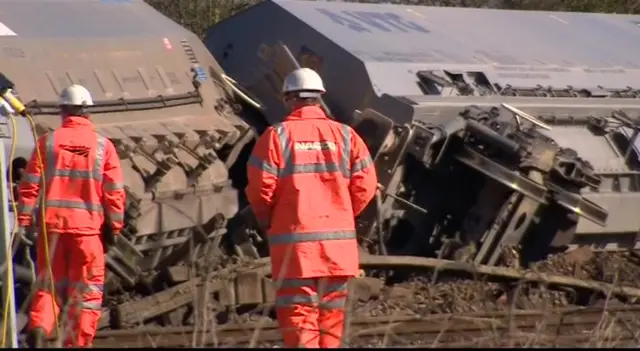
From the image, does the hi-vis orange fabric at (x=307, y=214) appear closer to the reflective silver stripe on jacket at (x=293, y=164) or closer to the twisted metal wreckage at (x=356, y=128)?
the reflective silver stripe on jacket at (x=293, y=164)

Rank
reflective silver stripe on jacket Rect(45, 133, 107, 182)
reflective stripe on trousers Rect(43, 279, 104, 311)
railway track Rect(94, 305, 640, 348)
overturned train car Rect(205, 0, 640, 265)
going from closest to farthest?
railway track Rect(94, 305, 640, 348) → reflective stripe on trousers Rect(43, 279, 104, 311) → reflective silver stripe on jacket Rect(45, 133, 107, 182) → overturned train car Rect(205, 0, 640, 265)

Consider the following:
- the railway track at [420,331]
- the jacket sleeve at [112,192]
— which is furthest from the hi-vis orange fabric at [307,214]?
the jacket sleeve at [112,192]

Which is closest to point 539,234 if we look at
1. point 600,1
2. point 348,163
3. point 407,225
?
point 407,225

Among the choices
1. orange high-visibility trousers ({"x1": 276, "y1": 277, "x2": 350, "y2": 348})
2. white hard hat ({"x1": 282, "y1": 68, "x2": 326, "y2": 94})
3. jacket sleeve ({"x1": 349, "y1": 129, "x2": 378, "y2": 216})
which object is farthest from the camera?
jacket sleeve ({"x1": 349, "y1": 129, "x2": 378, "y2": 216})

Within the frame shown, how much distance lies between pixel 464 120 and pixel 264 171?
9.51 feet

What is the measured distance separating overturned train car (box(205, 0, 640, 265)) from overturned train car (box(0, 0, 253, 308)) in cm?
54

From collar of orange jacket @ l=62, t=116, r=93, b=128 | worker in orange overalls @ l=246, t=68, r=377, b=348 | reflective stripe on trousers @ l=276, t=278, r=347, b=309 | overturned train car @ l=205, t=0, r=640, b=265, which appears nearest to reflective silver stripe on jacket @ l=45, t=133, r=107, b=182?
collar of orange jacket @ l=62, t=116, r=93, b=128

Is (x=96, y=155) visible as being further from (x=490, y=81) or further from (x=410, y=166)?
(x=490, y=81)

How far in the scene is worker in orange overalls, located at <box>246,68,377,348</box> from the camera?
5512 mm

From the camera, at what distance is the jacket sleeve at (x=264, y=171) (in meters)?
5.56

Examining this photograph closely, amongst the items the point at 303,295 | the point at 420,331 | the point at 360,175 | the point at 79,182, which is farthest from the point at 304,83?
the point at 420,331

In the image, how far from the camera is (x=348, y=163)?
575 cm

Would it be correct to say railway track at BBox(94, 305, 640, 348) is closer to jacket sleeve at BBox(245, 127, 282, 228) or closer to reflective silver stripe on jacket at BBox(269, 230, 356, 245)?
reflective silver stripe on jacket at BBox(269, 230, 356, 245)

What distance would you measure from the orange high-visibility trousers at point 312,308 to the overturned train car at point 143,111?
1.72 meters
